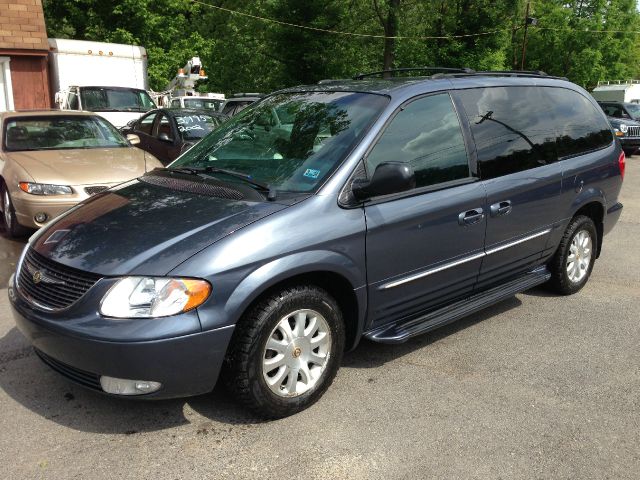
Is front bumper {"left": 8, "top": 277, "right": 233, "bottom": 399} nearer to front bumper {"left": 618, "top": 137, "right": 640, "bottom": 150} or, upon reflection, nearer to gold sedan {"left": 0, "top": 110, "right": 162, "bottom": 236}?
gold sedan {"left": 0, "top": 110, "right": 162, "bottom": 236}

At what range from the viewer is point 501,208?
4203 mm

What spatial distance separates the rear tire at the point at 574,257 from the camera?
5.09m

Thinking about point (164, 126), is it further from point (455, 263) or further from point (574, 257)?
point (455, 263)

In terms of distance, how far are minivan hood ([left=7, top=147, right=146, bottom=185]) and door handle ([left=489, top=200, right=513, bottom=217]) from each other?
430cm

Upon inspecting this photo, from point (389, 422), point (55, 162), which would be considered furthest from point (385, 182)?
point (55, 162)

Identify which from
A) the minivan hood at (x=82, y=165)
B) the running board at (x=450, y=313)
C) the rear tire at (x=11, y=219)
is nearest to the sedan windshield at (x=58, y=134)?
the minivan hood at (x=82, y=165)

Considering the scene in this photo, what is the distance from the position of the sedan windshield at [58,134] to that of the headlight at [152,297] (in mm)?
5582

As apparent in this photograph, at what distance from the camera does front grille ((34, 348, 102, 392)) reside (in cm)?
297

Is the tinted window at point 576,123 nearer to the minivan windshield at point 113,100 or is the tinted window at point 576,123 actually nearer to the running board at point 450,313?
the running board at point 450,313

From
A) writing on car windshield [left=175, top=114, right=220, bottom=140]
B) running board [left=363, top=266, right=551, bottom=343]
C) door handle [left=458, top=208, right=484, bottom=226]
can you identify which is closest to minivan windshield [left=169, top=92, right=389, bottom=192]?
door handle [left=458, top=208, right=484, bottom=226]

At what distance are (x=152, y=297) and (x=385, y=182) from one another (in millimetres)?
1380

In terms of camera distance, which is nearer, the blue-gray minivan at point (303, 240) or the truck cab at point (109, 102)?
the blue-gray minivan at point (303, 240)

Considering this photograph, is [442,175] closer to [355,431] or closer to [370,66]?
[355,431]

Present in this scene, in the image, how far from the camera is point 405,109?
3.80m
